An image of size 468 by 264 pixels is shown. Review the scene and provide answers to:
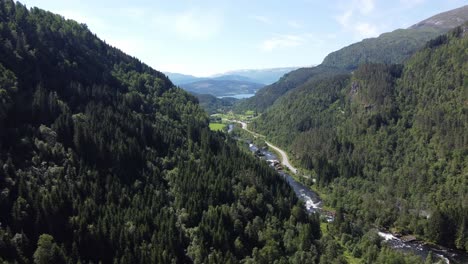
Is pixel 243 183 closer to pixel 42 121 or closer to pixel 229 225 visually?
pixel 229 225

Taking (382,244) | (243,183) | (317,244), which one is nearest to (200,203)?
(243,183)

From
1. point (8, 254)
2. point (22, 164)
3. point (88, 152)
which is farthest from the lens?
point (88, 152)

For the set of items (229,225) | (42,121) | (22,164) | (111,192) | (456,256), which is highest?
(42,121)

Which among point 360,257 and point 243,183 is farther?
point 243,183

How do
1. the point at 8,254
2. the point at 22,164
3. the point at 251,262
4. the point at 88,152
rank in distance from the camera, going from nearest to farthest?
the point at 8,254 < the point at 251,262 < the point at 22,164 < the point at 88,152

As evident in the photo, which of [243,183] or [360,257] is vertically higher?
[243,183]

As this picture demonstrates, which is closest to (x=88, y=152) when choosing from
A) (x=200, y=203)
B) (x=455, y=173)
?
(x=200, y=203)
